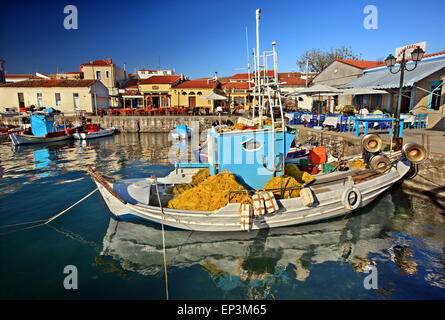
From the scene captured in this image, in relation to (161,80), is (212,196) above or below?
below

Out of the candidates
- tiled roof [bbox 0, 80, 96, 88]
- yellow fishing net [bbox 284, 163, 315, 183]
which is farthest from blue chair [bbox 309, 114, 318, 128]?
tiled roof [bbox 0, 80, 96, 88]

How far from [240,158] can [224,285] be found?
3.58 meters

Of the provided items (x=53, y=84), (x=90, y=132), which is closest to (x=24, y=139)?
(x=90, y=132)

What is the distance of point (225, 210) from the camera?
22.1 ft

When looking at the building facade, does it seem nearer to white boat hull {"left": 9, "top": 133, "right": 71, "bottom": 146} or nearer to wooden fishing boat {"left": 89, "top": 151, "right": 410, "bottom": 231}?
white boat hull {"left": 9, "top": 133, "right": 71, "bottom": 146}

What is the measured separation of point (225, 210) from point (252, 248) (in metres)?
1.24

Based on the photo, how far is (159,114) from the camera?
3553 cm

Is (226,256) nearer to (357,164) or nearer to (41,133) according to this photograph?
(357,164)

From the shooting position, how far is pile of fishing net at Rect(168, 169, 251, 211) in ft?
22.8

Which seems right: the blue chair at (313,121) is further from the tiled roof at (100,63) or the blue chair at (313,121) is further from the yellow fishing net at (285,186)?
the tiled roof at (100,63)

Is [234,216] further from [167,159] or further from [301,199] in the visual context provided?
[167,159]

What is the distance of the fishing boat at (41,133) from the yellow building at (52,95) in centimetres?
1258

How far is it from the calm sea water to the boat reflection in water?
26 mm
